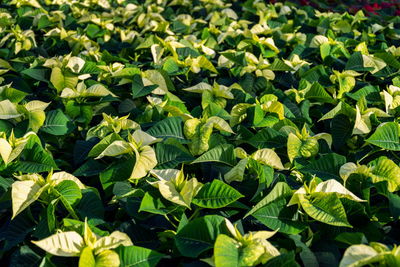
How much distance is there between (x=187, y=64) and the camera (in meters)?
2.30

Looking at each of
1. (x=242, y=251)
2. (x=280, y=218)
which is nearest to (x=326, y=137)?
(x=280, y=218)

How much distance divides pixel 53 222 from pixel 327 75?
1.53 m

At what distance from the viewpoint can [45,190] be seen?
134 centimetres

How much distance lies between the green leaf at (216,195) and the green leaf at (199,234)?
0.11m

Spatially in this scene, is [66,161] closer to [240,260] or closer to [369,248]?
[240,260]

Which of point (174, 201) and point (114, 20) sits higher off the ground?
point (174, 201)

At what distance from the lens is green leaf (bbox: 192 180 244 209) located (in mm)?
1347

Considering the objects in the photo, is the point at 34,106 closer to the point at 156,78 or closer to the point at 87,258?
the point at 156,78

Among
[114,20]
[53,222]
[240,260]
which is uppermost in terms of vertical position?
[240,260]

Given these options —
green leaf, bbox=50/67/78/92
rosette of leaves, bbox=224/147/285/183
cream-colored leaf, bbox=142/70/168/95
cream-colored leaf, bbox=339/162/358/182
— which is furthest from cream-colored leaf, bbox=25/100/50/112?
cream-colored leaf, bbox=339/162/358/182

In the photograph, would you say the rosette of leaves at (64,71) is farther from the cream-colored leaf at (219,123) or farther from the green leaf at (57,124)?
the cream-colored leaf at (219,123)

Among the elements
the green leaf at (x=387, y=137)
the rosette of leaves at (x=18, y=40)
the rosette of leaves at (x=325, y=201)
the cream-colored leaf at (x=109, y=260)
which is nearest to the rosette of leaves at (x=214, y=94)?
the green leaf at (x=387, y=137)

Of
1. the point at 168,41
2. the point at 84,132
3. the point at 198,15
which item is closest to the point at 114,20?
the point at 198,15

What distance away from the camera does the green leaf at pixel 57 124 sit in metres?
1.80
